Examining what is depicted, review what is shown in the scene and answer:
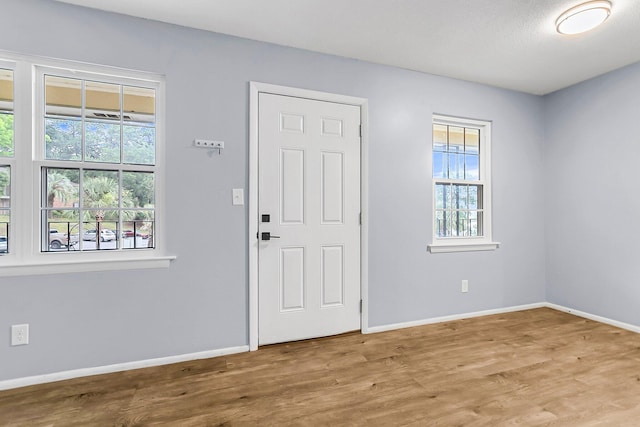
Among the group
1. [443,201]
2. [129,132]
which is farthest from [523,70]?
[129,132]

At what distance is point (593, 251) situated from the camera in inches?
143

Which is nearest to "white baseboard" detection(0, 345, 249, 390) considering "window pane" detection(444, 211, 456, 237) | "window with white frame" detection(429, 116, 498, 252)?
"window with white frame" detection(429, 116, 498, 252)

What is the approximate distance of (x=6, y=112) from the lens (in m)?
2.26

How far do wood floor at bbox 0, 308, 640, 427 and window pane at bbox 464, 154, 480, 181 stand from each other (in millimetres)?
1746

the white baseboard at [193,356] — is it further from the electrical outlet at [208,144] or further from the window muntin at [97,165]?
the electrical outlet at [208,144]

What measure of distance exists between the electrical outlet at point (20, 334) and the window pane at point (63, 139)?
115 centimetres

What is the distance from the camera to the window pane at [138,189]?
100.0 inches

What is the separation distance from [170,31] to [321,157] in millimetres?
1528

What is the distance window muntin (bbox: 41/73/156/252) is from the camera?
237 centimetres

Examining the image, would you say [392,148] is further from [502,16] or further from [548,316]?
[548,316]

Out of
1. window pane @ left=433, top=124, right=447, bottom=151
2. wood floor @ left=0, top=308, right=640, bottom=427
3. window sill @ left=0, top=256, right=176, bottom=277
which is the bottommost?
wood floor @ left=0, top=308, right=640, bottom=427

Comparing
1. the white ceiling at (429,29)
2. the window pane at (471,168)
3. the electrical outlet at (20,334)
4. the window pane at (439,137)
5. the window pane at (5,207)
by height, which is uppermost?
the white ceiling at (429,29)

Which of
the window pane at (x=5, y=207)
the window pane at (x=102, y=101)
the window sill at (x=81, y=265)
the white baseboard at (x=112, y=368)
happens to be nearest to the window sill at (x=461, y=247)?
the white baseboard at (x=112, y=368)

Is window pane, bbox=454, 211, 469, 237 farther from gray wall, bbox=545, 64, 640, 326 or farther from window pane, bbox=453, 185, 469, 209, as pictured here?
gray wall, bbox=545, 64, 640, 326
